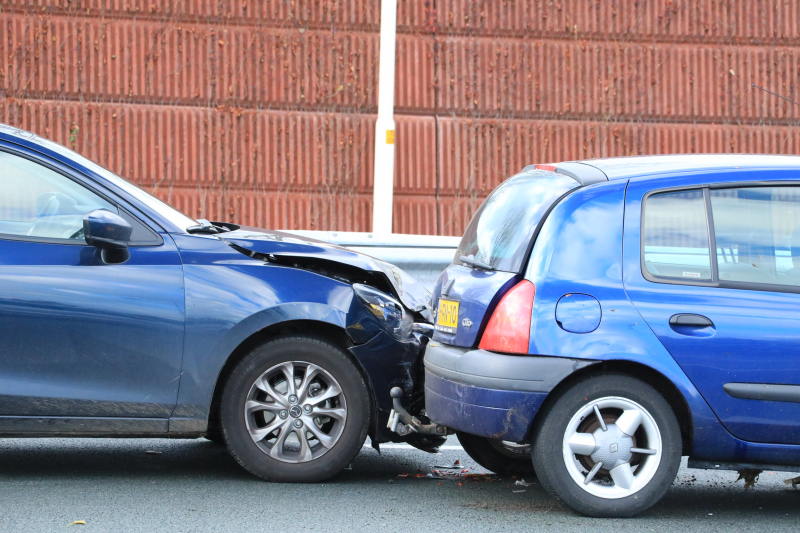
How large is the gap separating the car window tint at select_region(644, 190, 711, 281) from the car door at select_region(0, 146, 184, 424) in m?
2.26

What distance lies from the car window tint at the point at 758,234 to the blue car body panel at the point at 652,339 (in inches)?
4.2

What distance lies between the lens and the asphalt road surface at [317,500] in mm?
4121

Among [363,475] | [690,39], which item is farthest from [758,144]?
[363,475]

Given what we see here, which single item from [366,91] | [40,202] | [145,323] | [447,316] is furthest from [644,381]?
[366,91]

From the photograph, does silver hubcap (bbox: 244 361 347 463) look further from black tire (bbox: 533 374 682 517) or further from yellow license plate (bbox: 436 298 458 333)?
black tire (bbox: 533 374 682 517)

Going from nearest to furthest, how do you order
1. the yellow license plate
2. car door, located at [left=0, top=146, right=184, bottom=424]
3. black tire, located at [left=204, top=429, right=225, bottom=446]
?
the yellow license plate < car door, located at [left=0, top=146, right=184, bottom=424] < black tire, located at [left=204, top=429, right=225, bottom=446]

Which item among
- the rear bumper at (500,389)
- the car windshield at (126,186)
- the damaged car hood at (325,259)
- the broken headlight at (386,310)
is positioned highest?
the car windshield at (126,186)

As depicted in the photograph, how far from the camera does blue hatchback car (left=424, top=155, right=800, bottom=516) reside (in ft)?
13.4

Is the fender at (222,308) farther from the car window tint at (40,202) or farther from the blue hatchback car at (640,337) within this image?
the blue hatchback car at (640,337)

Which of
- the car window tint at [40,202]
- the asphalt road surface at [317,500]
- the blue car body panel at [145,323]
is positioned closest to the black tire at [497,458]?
the asphalt road surface at [317,500]

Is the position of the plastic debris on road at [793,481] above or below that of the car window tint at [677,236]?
below

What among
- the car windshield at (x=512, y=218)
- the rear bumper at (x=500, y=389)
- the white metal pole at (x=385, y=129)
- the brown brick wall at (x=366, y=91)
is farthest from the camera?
the brown brick wall at (x=366, y=91)

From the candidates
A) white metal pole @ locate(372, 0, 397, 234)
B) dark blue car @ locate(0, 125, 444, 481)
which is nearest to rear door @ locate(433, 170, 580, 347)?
dark blue car @ locate(0, 125, 444, 481)

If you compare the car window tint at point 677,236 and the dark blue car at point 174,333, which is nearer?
the car window tint at point 677,236
